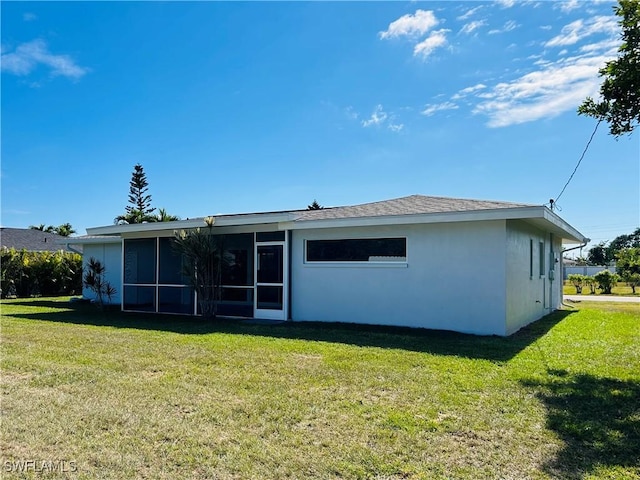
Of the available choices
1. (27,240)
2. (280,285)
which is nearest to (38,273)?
(27,240)

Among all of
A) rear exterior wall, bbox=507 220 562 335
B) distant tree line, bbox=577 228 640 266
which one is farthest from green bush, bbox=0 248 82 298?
distant tree line, bbox=577 228 640 266

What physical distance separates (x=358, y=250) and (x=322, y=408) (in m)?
6.99

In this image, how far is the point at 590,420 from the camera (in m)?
4.32

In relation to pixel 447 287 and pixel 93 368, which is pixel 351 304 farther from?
pixel 93 368

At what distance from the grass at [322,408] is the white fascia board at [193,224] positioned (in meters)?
4.18

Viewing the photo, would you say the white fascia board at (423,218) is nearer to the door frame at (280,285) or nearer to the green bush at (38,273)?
the door frame at (280,285)

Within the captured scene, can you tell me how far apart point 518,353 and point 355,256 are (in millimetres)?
4883

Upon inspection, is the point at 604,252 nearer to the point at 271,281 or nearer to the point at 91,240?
the point at 271,281

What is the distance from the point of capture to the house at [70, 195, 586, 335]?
980 centimetres

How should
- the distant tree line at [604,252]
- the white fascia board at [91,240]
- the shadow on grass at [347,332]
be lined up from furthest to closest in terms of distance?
the distant tree line at [604,252] → the white fascia board at [91,240] → the shadow on grass at [347,332]

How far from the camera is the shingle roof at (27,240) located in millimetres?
26750

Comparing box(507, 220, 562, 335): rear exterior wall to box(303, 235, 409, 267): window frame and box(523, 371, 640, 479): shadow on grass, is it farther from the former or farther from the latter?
box(523, 371, 640, 479): shadow on grass

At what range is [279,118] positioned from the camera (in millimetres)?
15773

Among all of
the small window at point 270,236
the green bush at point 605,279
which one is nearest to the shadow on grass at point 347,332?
the small window at point 270,236
